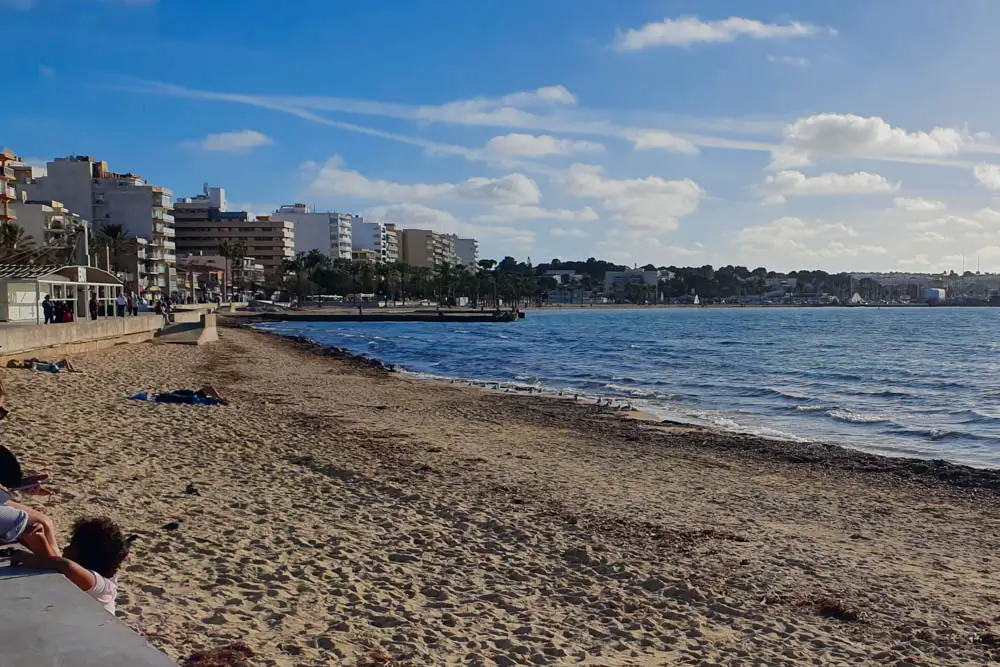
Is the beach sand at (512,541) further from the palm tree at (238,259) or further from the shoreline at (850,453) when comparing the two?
the palm tree at (238,259)

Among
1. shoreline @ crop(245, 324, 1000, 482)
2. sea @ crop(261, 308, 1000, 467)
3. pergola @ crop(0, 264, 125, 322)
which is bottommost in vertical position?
sea @ crop(261, 308, 1000, 467)

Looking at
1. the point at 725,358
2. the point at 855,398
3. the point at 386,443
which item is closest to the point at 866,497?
the point at 386,443

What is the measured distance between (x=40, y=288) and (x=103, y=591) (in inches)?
1474

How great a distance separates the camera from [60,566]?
427cm

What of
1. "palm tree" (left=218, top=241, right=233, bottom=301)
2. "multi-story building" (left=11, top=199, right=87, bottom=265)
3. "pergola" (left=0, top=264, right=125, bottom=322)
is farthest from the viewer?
"palm tree" (left=218, top=241, right=233, bottom=301)

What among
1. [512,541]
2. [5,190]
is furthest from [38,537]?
[5,190]

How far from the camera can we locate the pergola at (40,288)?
114 ft

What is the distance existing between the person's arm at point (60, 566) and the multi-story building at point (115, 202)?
11101 cm

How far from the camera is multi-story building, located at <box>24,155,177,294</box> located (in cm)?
10912

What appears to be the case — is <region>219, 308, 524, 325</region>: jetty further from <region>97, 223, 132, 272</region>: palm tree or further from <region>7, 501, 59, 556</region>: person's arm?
<region>7, 501, 59, 556</region>: person's arm

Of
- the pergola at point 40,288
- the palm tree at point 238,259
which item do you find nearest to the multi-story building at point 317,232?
the palm tree at point 238,259

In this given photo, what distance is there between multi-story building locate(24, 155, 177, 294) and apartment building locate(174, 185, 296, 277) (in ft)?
138

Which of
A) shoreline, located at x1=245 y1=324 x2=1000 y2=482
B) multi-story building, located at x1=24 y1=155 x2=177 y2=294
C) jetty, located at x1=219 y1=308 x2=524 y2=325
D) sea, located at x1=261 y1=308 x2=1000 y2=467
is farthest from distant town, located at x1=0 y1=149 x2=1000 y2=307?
shoreline, located at x1=245 y1=324 x2=1000 y2=482

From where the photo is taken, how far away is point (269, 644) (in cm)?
541
